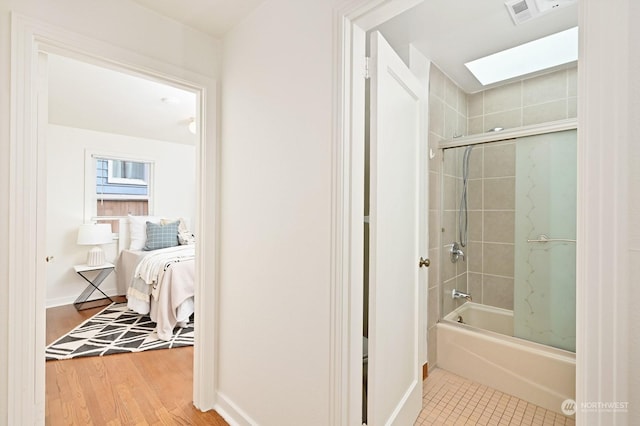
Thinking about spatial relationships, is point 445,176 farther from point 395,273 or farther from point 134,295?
point 134,295

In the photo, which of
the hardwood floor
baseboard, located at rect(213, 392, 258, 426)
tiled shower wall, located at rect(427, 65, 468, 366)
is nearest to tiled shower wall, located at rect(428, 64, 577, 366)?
tiled shower wall, located at rect(427, 65, 468, 366)

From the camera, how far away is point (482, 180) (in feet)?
9.97

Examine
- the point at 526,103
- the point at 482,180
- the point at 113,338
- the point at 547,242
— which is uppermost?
the point at 526,103

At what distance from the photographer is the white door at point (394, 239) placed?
1.35 meters

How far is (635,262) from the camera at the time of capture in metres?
0.68

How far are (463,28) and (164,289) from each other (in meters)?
3.48

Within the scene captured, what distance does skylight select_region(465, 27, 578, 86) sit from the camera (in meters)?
2.20

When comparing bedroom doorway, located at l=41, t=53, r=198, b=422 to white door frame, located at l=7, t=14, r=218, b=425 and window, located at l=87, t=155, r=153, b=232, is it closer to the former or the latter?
window, located at l=87, t=155, r=153, b=232

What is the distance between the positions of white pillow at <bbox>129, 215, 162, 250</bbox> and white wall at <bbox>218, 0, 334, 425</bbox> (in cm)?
339

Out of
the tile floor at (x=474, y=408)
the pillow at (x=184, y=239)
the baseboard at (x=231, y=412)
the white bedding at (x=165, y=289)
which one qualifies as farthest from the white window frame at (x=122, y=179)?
the tile floor at (x=474, y=408)

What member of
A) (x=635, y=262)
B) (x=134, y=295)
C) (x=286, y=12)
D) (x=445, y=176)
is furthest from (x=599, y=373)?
(x=134, y=295)

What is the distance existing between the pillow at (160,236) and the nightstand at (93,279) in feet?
1.87

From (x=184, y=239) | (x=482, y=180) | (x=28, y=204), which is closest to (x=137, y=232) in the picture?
(x=184, y=239)

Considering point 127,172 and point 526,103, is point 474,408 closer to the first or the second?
point 526,103
